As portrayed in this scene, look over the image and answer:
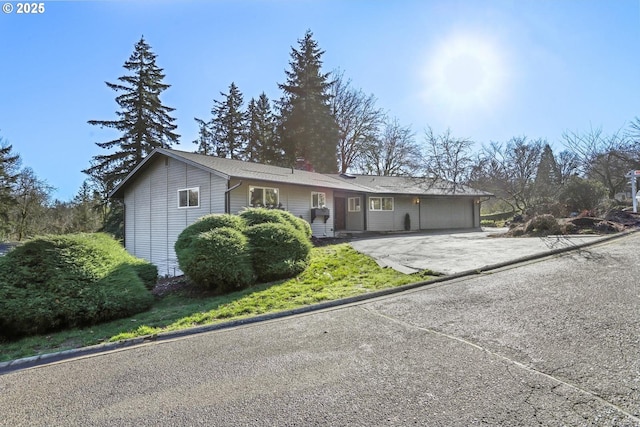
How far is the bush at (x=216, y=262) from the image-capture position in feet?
20.5

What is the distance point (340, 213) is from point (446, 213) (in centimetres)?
748

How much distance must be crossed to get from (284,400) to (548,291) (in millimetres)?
4493

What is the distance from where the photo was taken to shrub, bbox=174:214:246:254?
6867 mm

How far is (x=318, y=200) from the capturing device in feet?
51.9

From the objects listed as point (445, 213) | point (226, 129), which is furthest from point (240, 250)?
point (226, 129)

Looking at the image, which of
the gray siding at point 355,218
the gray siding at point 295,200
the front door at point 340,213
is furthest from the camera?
the front door at point 340,213

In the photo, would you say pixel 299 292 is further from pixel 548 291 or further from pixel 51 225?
pixel 51 225

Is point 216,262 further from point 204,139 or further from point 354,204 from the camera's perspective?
point 204,139

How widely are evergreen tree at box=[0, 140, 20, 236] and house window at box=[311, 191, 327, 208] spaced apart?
2418 centimetres

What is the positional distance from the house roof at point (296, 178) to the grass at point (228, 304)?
19.1ft

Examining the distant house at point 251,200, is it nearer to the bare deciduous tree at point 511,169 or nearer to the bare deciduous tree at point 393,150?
the bare deciduous tree at point 511,169

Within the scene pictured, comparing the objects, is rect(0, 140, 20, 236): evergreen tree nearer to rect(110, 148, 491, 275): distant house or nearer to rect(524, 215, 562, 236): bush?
rect(110, 148, 491, 275): distant house

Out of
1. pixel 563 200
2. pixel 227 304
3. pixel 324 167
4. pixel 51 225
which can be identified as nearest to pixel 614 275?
pixel 227 304

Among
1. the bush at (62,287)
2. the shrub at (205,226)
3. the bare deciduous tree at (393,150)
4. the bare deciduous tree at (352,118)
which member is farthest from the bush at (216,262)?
the bare deciduous tree at (393,150)
